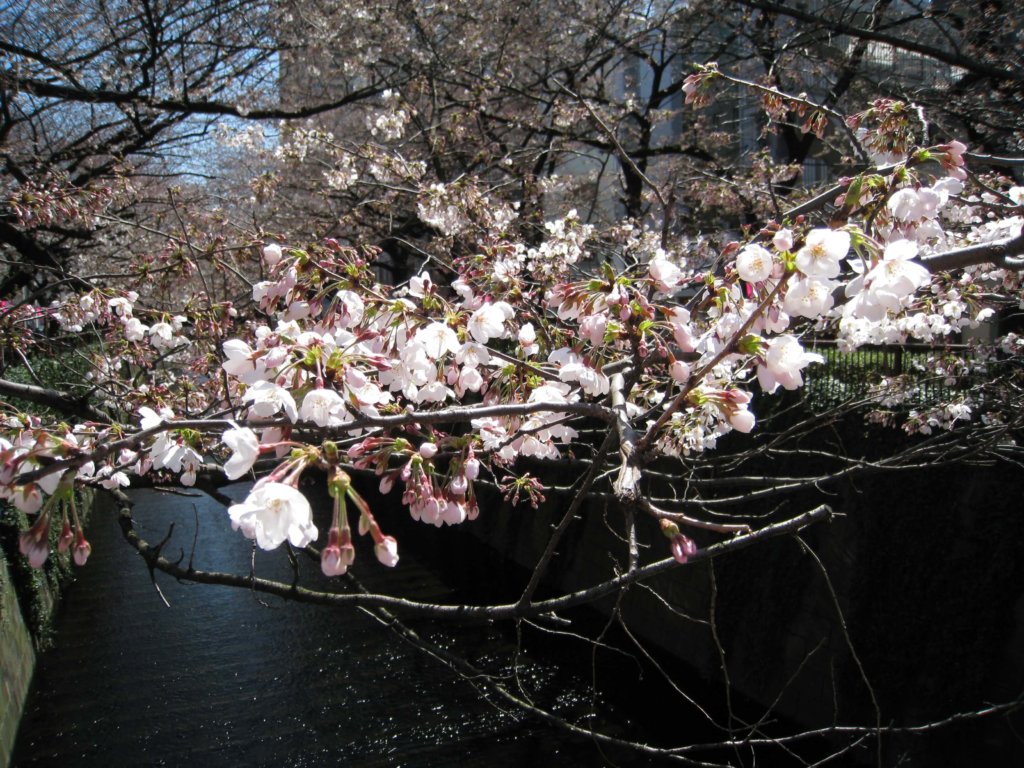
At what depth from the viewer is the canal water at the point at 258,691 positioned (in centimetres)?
658

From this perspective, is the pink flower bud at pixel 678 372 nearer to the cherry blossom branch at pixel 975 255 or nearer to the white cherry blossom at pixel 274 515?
the cherry blossom branch at pixel 975 255

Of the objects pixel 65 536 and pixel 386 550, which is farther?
pixel 65 536

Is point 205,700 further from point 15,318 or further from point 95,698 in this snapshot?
point 15,318

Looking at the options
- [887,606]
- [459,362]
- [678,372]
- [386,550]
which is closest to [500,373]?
[459,362]

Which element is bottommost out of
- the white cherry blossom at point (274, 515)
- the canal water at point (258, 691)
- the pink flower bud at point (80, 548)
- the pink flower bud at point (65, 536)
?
the canal water at point (258, 691)

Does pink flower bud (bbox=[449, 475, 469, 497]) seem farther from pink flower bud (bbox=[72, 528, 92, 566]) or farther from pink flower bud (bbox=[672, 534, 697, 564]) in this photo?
pink flower bud (bbox=[72, 528, 92, 566])

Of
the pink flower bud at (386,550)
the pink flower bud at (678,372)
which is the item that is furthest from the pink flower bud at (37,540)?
the pink flower bud at (678,372)

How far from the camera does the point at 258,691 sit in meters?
7.61

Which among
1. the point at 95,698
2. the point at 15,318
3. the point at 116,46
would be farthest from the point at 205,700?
the point at 116,46

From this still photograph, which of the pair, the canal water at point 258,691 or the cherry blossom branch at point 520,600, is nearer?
the cherry blossom branch at point 520,600

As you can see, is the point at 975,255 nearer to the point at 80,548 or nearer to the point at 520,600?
the point at 520,600

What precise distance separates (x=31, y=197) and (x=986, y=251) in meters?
4.81

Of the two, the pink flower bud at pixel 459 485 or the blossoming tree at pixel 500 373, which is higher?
the blossoming tree at pixel 500 373

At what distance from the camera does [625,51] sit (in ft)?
31.9
